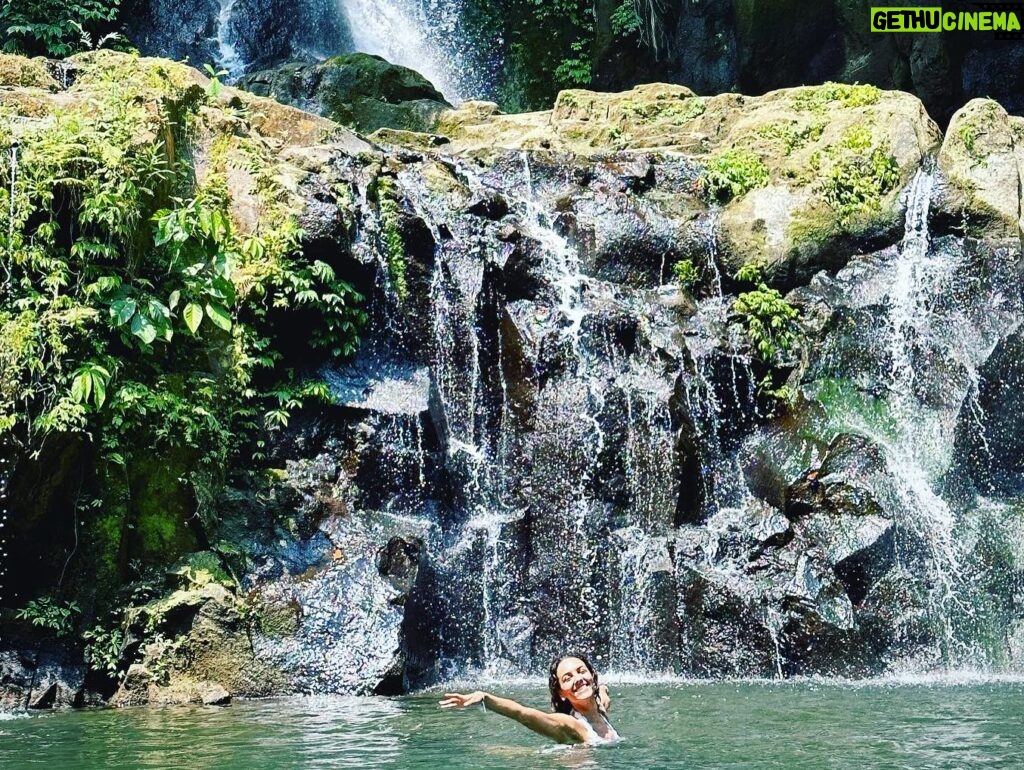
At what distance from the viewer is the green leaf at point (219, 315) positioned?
10148mm

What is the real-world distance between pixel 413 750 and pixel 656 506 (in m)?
5.01

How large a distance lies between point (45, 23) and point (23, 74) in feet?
26.9

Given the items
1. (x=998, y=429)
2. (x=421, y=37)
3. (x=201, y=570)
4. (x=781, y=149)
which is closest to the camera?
(x=201, y=570)

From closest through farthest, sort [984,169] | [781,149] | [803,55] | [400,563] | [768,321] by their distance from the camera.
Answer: [400,563], [768,321], [984,169], [781,149], [803,55]

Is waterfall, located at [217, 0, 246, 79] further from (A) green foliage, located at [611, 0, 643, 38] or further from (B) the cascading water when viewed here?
(B) the cascading water

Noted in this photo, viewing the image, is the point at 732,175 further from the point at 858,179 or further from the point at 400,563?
the point at 400,563

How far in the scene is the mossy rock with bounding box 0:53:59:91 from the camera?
1116 cm

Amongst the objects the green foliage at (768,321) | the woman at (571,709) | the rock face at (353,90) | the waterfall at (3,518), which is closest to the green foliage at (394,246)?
the green foliage at (768,321)

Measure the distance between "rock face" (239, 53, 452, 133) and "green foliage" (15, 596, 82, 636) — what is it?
9.72 meters

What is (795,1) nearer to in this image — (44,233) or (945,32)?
(945,32)

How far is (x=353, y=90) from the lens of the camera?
17609mm

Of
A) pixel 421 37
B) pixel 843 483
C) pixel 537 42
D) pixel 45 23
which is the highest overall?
pixel 421 37

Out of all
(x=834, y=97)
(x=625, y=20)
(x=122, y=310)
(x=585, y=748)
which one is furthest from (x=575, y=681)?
(x=625, y=20)

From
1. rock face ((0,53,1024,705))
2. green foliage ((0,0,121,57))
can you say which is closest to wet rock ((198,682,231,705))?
rock face ((0,53,1024,705))
